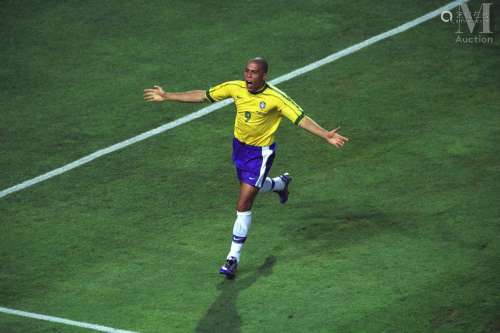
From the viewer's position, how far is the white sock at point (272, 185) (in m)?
13.3

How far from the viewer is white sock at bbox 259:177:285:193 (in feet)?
43.8

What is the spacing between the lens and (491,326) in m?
10.9

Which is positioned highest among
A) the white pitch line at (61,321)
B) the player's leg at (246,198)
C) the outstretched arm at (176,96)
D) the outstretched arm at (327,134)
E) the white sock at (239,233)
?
the outstretched arm at (176,96)

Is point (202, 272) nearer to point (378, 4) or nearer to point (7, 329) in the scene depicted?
point (7, 329)

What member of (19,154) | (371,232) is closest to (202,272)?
(371,232)

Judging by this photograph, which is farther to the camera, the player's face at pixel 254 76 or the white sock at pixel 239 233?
the white sock at pixel 239 233

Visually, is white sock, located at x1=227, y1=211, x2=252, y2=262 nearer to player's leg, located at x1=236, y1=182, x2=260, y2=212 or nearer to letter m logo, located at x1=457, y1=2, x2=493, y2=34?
player's leg, located at x1=236, y1=182, x2=260, y2=212

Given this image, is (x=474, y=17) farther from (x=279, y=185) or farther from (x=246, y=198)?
(x=246, y=198)

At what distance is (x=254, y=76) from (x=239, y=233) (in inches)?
70.7

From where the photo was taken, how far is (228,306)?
11648 mm

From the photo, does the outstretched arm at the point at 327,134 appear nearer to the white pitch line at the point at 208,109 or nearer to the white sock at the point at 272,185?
the white sock at the point at 272,185

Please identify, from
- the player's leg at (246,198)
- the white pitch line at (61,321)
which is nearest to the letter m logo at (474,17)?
the player's leg at (246,198)

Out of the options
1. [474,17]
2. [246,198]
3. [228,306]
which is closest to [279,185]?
[246,198]

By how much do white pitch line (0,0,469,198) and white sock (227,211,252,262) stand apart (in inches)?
144
